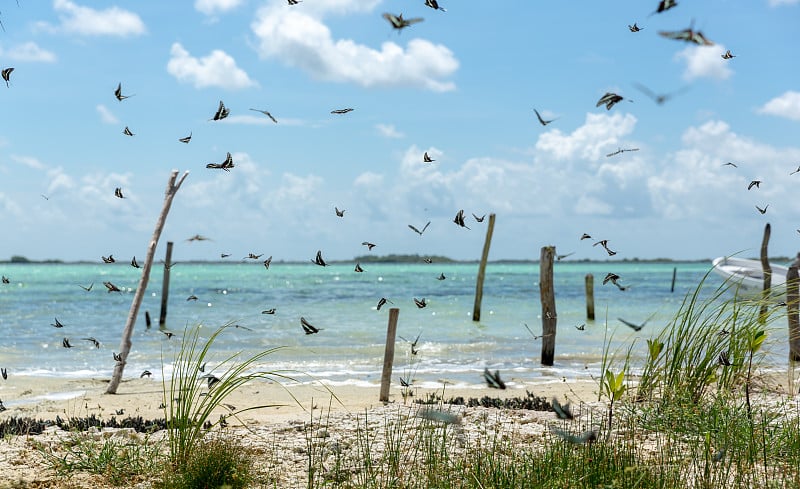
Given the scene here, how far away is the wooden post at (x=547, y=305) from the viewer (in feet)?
50.7

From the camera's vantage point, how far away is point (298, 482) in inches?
219

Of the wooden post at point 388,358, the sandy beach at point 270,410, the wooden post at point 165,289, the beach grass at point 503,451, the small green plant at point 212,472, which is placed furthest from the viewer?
the wooden post at point 165,289

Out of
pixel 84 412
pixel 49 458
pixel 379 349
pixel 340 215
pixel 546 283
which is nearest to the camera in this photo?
pixel 49 458

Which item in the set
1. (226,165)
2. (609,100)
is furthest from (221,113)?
(609,100)

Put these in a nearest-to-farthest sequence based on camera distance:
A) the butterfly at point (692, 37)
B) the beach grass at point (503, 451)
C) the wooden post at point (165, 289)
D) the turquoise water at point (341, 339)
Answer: the butterfly at point (692, 37) → the beach grass at point (503, 451) → the turquoise water at point (341, 339) → the wooden post at point (165, 289)

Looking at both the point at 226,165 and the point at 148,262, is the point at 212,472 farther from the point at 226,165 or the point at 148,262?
the point at 148,262

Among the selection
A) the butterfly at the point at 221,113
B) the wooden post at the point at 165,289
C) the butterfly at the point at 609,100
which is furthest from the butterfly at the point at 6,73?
the wooden post at the point at 165,289

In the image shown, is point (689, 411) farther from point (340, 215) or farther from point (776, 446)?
point (340, 215)

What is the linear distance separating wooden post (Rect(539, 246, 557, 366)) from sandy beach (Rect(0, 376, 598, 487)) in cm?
263

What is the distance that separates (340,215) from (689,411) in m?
3.70

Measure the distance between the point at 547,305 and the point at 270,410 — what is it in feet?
25.3

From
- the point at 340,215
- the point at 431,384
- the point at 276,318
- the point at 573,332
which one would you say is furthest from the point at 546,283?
the point at 276,318

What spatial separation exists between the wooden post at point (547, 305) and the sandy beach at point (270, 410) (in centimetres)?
263

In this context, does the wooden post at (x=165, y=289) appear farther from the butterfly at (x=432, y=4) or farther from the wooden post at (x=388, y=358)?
the butterfly at (x=432, y=4)
